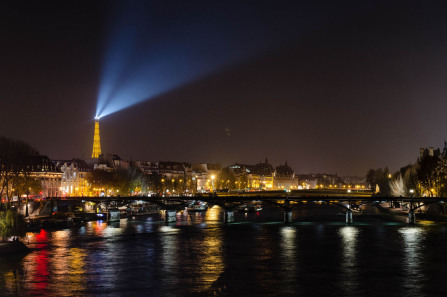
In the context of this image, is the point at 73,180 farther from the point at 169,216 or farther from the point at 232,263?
the point at 232,263

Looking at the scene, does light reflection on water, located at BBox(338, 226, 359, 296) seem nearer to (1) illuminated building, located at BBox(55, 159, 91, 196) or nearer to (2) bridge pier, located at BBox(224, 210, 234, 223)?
(2) bridge pier, located at BBox(224, 210, 234, 223)

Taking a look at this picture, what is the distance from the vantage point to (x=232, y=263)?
5700 centimetres

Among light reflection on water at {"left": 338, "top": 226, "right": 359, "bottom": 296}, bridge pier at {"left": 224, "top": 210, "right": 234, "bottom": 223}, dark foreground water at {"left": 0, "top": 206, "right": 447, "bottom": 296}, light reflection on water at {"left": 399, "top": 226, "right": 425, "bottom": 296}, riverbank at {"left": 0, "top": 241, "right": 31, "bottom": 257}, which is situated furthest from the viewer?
bridge pier at {"left": 224, "top": 210, "right": 234, "bottom": 223}

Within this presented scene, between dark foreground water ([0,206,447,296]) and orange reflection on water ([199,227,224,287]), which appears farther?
orange reflection on water ([199,227,224,287])

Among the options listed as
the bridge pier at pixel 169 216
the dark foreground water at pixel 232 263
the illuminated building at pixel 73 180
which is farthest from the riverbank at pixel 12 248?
the illuminated building at pixel 73 180

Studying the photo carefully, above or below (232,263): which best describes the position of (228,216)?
above

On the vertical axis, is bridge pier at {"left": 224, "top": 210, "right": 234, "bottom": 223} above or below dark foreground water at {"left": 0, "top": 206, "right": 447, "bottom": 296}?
above

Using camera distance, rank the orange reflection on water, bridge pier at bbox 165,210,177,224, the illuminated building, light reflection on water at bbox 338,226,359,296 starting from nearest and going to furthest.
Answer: light reflection on water at bbox 338,226,359,296
the orange reflection on water
bridge pier at bbox 165,210,177,224
the illuminated building

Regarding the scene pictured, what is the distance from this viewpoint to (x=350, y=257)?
61250mm

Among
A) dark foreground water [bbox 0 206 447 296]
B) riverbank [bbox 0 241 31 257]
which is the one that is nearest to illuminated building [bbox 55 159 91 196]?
dark foreground water [bbox 0 206 447 296]

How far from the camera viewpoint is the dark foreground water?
44.6 meters

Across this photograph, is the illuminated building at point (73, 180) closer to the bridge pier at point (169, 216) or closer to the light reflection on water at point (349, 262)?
the bridge pier at point (169, 216)

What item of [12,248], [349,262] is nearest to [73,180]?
[12,248]

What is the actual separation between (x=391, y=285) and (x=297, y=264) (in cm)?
1182
